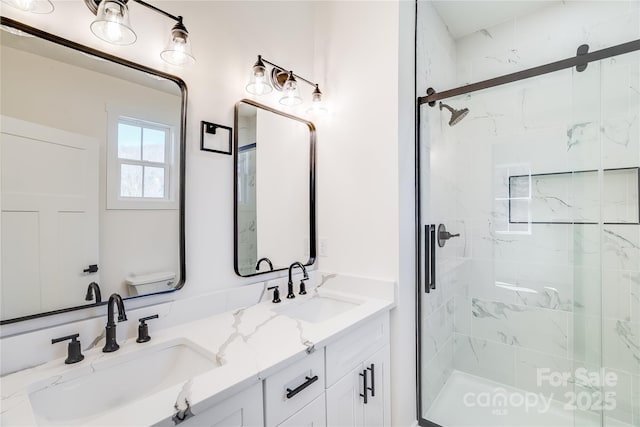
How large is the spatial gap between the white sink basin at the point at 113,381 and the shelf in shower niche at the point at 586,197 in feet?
6.66

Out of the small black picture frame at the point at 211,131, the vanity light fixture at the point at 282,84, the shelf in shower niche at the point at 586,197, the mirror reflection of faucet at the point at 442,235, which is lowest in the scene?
the mirror reflection of faucet at the point at 442,235

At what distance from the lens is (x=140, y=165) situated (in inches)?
44.2

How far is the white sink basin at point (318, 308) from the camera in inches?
61.1

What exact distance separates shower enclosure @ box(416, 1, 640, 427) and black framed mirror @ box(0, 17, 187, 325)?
52.0 inches

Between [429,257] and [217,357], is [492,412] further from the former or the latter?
[217,357]

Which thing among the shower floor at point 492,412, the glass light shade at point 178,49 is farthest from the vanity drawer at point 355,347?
the glass light shade at point 178,49

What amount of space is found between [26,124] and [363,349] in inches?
57.2

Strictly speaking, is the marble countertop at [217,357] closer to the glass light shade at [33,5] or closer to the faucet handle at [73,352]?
the faucet handle at [73,352]

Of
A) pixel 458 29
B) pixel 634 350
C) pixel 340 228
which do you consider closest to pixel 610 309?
pixel 634 350

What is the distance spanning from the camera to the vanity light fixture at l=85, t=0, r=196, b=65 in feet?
3.14

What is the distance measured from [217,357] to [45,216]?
70 centimetres

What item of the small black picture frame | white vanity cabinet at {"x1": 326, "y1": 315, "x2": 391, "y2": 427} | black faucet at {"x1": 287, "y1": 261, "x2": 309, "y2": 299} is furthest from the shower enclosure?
the small black picture frame

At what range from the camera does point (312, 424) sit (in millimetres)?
1033

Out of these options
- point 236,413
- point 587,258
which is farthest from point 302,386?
point 587,258
